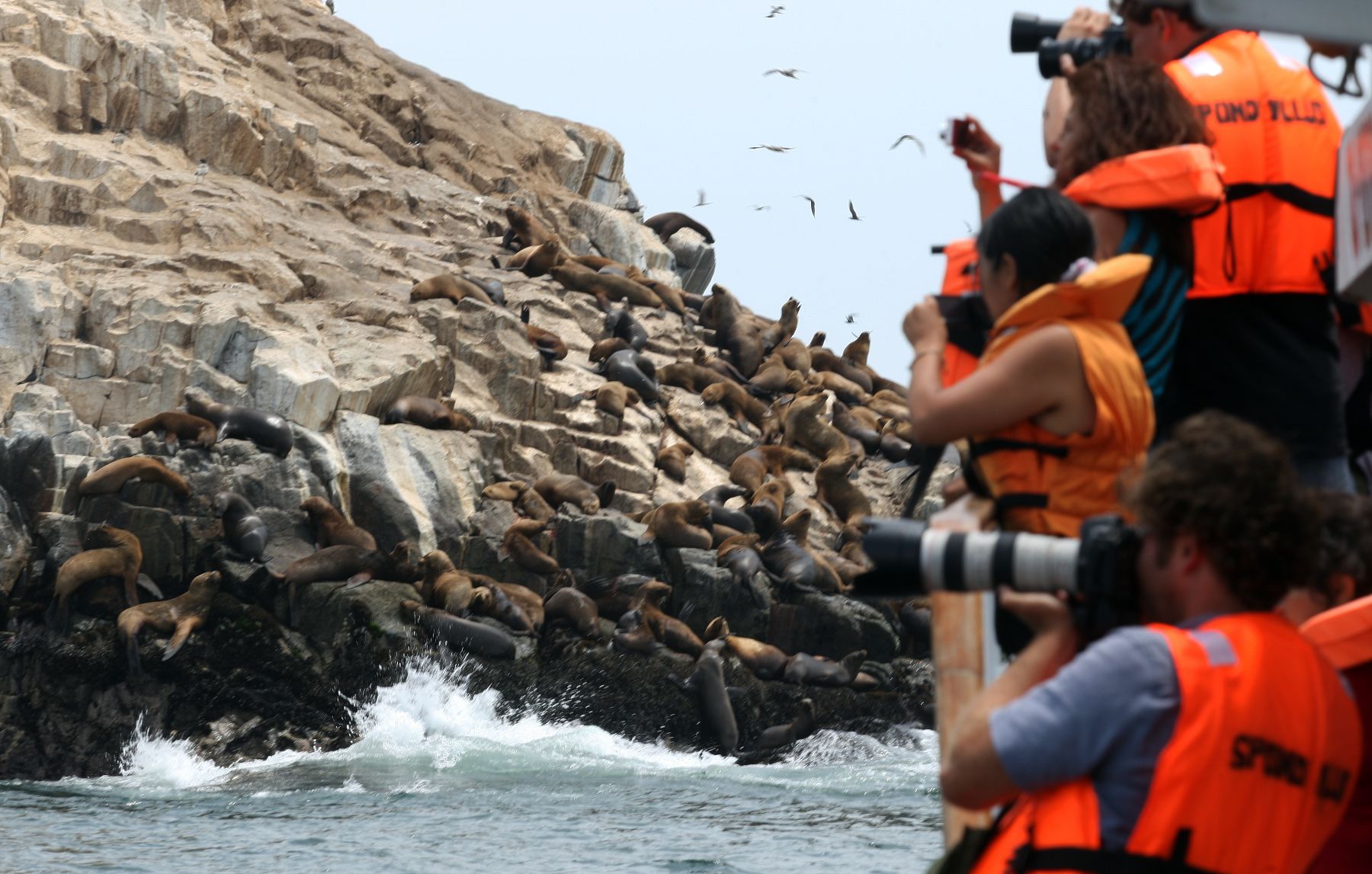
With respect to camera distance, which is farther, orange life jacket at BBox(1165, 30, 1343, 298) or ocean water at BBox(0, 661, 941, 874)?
ocean water at BBox(0, 661, 941, 874)

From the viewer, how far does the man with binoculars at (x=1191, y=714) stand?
216cm

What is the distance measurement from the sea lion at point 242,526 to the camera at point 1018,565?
52.8 ft

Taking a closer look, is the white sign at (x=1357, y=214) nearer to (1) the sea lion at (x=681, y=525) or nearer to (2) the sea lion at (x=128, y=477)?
(2) the sea lion at (x=128, y=477)

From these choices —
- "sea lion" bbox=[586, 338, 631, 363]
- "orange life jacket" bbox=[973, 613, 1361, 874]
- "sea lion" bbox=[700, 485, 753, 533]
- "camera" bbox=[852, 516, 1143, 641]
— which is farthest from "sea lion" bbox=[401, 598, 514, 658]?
"orange life jacket" bbox=[973, 613, 1361, 874]

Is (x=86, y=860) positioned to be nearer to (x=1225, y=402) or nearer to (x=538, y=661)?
(x=538, y=661)

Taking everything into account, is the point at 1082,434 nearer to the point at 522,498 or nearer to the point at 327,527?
the point at 327,527

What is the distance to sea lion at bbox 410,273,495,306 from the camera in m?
25.0

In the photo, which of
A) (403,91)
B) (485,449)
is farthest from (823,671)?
(403,91)

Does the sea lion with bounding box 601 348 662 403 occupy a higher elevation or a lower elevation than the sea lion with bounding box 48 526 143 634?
higher

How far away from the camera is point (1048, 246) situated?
3.02 meters

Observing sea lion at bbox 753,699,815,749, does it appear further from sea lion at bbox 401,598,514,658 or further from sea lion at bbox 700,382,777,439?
sea lion at bbox 700,382,777,439

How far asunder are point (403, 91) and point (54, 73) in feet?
32.5

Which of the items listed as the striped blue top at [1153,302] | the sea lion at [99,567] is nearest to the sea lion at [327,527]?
the sea lion at [99,567]

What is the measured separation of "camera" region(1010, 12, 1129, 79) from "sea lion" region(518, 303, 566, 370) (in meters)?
21.2
